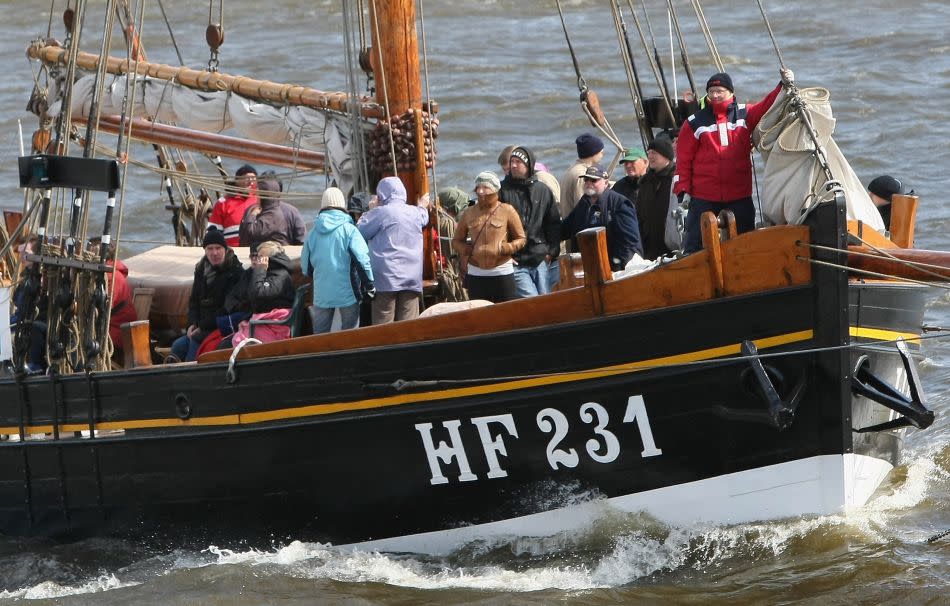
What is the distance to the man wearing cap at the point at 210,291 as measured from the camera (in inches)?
335

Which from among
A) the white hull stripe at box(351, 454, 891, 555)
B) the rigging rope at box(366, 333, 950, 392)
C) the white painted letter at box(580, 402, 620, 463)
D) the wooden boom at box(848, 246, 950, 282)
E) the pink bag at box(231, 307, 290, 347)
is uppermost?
the pink bag at box(231, 307, 290, 347)

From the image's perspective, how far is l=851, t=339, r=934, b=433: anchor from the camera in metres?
6.91

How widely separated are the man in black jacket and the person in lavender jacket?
2.04 feet

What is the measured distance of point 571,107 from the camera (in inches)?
830

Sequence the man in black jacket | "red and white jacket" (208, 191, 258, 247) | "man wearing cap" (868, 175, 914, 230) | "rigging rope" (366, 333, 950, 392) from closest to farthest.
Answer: "rigging rope" (366, 333, 950, 392)
the man in black jacket
"man wearing cap" (868, 175, 914, 230)
"red and white jacket" (208, 191, 258, 247)

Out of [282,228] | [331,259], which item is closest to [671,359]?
[331,259]

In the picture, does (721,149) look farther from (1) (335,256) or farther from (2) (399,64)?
(2) (399,64)

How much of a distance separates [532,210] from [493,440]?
170 centimetres

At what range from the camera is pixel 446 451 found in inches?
287

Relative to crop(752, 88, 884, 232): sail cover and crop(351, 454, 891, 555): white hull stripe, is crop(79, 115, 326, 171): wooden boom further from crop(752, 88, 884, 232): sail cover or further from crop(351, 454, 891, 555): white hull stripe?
crop(752, 88, 884, 232): sail cover

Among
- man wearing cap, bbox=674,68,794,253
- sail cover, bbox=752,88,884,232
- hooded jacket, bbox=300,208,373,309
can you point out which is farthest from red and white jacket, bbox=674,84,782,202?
hooded jacket, bbox=300,208,373,309

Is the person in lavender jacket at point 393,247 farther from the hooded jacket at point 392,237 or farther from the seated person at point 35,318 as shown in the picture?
the seated person at point 35,318

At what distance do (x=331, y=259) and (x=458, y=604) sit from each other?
1925mm

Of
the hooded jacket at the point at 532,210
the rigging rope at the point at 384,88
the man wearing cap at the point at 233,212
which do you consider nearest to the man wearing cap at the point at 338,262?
the rigging rope at the point at 384,88
